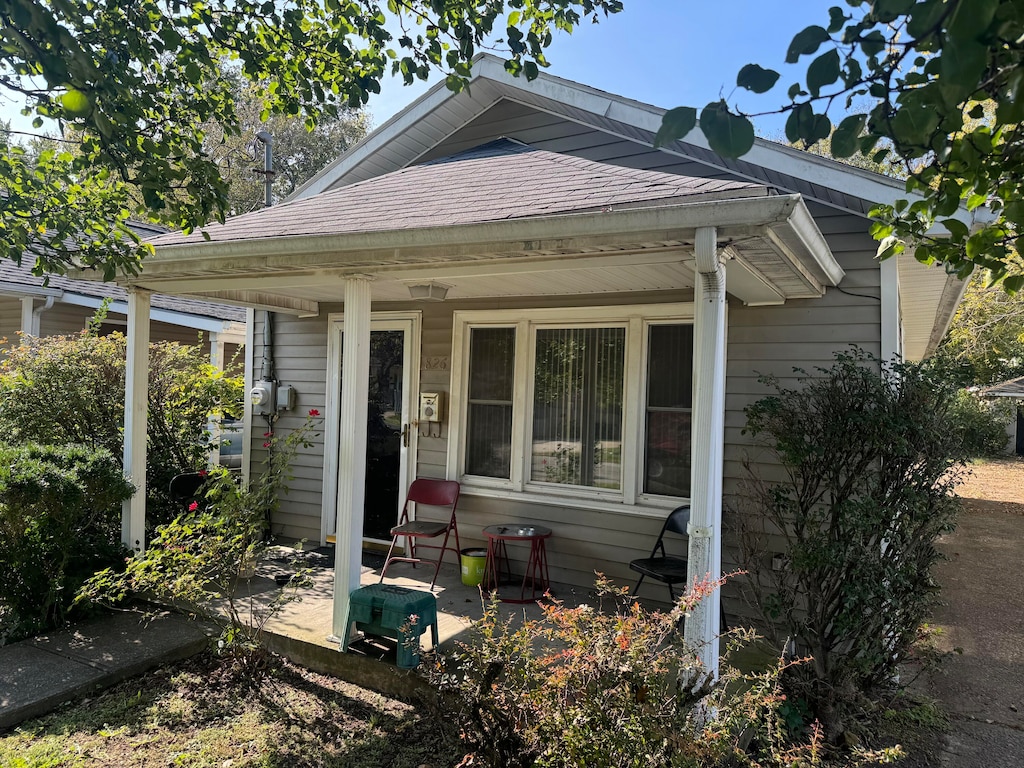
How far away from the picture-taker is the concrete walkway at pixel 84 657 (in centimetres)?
356

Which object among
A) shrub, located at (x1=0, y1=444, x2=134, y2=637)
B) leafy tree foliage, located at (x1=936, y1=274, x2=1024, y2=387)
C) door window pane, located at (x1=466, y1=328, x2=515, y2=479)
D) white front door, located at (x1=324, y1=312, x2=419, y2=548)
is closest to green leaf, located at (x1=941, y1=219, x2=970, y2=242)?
door window pane, located at (x1=466, y1=328, x2=515, y2=479)

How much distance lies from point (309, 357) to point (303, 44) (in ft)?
10.7

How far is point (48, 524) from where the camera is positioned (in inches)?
169

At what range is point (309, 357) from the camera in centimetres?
658

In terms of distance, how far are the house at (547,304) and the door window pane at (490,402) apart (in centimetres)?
2

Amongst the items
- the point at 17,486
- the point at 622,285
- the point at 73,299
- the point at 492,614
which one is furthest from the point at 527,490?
the point at 73,299

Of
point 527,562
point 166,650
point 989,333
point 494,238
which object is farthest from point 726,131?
point 989,333

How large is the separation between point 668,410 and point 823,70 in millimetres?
3720

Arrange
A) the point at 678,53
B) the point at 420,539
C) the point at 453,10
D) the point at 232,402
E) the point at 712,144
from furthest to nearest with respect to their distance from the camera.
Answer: the point at 232,402 → the point at 420,539 → the point at 678,53 → the point at 453,10 → the point at 712,144

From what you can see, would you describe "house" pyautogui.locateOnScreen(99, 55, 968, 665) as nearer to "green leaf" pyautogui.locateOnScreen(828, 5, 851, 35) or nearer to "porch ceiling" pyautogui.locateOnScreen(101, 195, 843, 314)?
"porch ceiling" pyautogui.locateOnScreen(101, 195, 843, 314)

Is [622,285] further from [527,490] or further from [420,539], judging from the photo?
[420,539]

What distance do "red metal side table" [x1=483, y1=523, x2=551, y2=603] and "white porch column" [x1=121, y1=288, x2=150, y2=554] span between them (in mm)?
2632

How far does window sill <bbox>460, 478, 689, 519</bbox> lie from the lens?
16.1ft

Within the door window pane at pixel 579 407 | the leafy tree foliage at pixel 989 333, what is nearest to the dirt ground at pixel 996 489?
the leafy tree foliage at pixel 989 333
